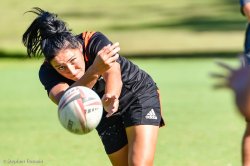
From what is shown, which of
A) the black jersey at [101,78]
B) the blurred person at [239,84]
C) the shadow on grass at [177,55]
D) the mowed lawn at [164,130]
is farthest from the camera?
the shadow on grass at [177,55]

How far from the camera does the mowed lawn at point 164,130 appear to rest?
10000 millimetres

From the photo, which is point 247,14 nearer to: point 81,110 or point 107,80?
point 107,80

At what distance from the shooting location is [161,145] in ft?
35.7

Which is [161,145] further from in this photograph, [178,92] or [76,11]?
[76,11]

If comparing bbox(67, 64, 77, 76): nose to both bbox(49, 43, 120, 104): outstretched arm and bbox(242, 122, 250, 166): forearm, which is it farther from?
bbox(242, 122, 250, 166): forearm

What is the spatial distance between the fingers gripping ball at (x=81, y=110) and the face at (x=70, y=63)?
354 mm

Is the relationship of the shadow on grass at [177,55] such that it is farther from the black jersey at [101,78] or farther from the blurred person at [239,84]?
the blurred person at [239,84]

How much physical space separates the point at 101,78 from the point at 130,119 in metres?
0.48

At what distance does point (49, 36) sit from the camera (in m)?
7.27

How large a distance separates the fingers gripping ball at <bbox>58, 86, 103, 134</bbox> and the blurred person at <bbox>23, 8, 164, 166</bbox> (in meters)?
0.12

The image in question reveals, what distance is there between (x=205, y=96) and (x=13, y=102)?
11.4 feet

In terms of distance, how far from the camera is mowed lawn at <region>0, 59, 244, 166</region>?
10.0 metres

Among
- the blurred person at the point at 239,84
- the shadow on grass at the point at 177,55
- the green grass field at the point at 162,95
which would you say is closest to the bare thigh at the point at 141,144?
the green grass field at the point at 162,95

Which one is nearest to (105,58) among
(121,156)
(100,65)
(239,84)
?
(100,65)
